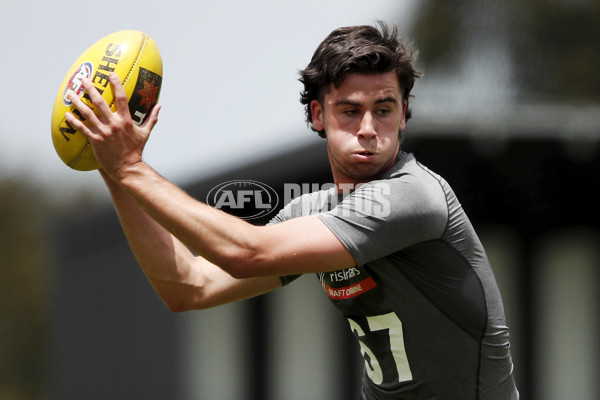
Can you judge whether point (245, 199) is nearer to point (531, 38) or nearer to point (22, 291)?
point (531, 38)

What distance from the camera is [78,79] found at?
384 centimetres

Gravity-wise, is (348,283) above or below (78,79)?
below

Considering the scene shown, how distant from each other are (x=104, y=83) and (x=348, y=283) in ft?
4.30

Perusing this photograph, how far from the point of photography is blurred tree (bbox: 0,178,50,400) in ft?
117

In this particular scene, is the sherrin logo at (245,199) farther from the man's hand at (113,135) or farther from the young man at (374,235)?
the man's hand at (113,135)

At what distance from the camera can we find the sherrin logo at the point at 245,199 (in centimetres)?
949

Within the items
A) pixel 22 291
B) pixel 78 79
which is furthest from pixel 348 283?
pixel 22 291

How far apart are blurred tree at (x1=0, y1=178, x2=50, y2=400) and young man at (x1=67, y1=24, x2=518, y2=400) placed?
3355 centimetres

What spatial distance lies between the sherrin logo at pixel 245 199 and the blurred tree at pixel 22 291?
25732 millimetres

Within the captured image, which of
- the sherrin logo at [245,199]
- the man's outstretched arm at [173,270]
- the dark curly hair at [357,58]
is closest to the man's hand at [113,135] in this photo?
the man's outstretched arm at [173,270]

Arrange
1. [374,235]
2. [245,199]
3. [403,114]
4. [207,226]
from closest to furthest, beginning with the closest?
[207,226], [374,235], [403,114], [245,199]

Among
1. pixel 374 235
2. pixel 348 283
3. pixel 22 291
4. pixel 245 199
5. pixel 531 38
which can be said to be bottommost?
pixel 22 291

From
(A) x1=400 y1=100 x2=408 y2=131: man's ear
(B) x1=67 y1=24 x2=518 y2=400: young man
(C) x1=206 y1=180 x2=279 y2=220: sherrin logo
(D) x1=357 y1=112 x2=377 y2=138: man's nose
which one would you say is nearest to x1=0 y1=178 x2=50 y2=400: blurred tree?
(C) x1=206 y1=180 x2=279 y2=220: sherrin logo

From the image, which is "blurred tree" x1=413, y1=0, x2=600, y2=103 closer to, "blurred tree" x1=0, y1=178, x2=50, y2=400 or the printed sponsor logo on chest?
"blurred tree" x1=0, y1=178, x2=50, y2=400
